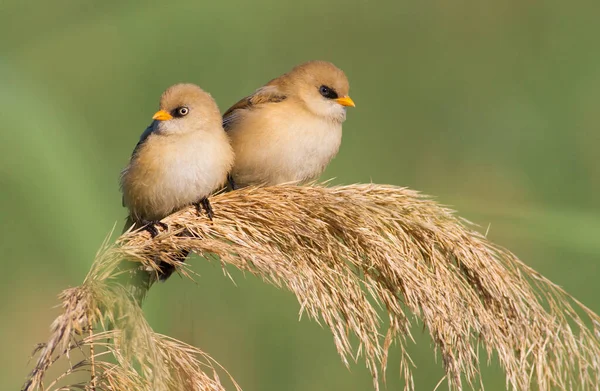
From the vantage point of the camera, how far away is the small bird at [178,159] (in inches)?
111

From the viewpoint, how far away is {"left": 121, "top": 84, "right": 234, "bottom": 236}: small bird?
2812 millimetres

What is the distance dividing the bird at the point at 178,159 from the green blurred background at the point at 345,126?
1.39 feet

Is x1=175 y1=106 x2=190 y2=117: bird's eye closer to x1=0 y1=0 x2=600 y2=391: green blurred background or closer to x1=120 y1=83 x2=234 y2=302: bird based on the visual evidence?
x1=120 y1=83 x2=234 y2=302: bird

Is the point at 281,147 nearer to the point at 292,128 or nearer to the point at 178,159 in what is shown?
the point at 292,128

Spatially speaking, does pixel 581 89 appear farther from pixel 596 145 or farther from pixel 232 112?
pixel 232 112

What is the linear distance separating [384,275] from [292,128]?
119 cm

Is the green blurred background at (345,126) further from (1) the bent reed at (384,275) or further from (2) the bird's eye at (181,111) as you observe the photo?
(1) the bent reed at (384,275)

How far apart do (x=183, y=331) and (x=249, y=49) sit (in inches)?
108

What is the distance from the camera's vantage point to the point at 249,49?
5.32 metres

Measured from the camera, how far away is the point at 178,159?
284cm

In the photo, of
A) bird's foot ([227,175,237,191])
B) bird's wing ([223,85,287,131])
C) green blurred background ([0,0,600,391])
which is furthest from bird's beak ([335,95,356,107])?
green blurred background ([0,0,600,391])

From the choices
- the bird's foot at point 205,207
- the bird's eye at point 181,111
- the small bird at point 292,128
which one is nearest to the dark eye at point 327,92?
the small bird at point 292,128

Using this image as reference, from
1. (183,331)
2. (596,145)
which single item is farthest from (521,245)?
(183,331)

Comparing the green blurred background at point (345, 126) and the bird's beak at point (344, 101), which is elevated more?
the bird's beak at point (344, 101)
